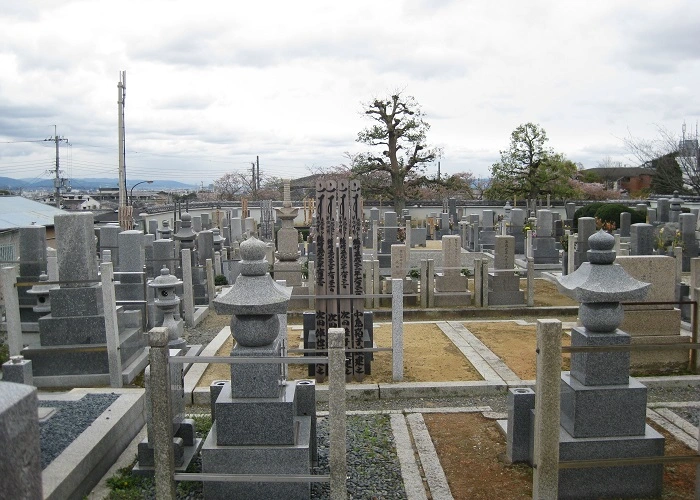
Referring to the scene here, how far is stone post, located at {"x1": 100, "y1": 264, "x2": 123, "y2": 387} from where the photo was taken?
815 centimetres

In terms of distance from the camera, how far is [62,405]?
657cm

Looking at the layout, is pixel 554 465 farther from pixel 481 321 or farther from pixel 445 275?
pixel 445 275

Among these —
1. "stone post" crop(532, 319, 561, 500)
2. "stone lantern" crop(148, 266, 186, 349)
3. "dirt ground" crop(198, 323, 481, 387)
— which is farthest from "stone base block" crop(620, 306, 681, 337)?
"stone lantern" crop(148, 266, 186, 349)

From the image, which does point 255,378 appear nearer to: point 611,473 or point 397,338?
point 611,473

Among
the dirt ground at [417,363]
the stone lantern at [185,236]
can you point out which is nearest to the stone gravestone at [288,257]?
the stone lantern at [185,236]

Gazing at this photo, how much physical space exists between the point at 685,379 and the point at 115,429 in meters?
7.01

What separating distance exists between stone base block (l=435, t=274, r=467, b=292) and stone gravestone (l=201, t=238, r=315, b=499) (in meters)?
8.90

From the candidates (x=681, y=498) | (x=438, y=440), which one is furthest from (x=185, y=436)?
(x=681, y=498)

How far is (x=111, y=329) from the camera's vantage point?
8.34m

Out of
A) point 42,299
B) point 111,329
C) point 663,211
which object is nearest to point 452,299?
point 111,329

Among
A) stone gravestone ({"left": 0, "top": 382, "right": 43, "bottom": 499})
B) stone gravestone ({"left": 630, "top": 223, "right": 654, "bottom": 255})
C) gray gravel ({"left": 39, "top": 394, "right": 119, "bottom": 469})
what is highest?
stone gravestone ({"left": 0, "top": 382, "right": 43, "bottom": 499})

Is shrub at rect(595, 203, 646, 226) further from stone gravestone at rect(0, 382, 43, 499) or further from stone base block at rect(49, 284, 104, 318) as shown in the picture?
stone gravestone at rect(0, 382, 43, 499)

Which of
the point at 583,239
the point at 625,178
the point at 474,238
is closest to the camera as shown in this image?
the point at 583,239

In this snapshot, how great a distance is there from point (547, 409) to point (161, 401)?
2.88 metres
